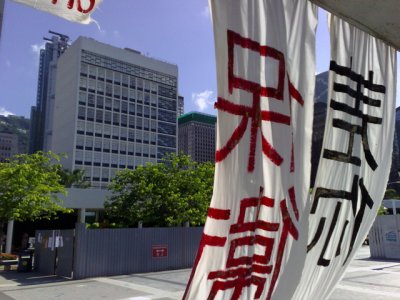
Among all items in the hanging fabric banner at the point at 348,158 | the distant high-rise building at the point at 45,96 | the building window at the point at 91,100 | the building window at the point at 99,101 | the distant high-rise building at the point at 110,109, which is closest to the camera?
the hanging fabric banner at the point at 348,158

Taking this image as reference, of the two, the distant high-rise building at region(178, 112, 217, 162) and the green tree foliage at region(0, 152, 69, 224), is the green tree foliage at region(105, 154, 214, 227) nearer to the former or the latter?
the green tree foliage at region(0, 152, 69, 224)

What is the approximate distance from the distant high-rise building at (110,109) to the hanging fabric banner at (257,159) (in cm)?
7636

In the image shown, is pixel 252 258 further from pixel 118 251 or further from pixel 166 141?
pixel 166 141

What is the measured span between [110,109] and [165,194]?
65.1 metres

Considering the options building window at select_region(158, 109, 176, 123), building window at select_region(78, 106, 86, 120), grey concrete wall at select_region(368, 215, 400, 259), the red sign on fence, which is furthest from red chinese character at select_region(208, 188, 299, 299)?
building window at select_region(158, 109, 176, 123)

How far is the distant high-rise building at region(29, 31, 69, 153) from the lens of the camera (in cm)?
9759

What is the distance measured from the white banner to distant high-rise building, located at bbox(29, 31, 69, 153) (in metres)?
96.4

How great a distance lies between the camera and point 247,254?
267cm

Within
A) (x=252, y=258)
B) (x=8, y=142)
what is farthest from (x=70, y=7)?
(x=8, y=142)

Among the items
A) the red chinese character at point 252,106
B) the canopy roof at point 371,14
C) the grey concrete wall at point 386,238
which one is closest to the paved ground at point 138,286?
the grey concrete wall at point 386,238

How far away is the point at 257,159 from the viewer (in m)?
2.71

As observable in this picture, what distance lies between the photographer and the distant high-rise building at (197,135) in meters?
61.2

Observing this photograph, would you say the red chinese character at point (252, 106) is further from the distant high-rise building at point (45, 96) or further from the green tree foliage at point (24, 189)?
the distant high-rise building at point (45, 96)

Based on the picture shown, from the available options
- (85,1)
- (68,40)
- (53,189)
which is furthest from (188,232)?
(68,40)
